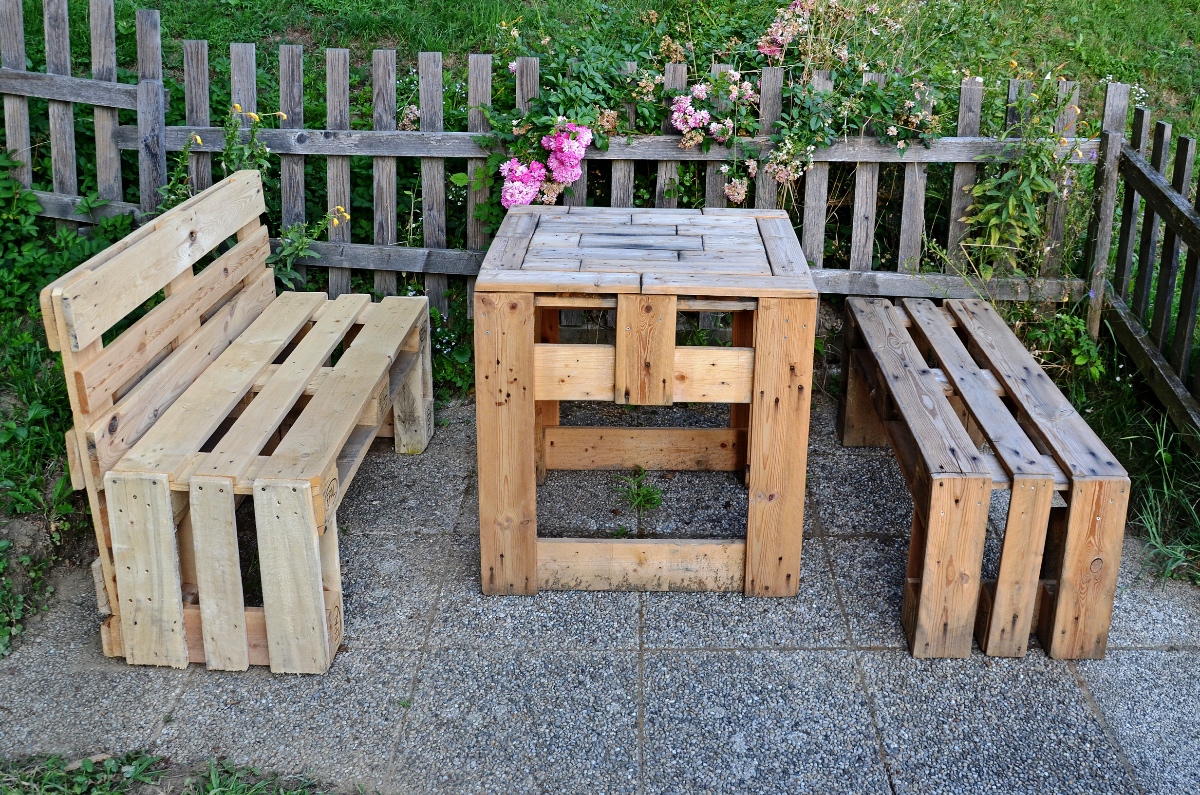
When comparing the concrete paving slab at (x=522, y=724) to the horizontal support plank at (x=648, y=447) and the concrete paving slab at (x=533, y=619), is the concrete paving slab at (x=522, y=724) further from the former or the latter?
the horizontal support plank at (x=648, y=447)

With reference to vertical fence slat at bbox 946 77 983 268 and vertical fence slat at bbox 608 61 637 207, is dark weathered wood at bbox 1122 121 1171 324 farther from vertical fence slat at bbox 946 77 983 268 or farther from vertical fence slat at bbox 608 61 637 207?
vertical fence slat at bbox 608 61 637 207

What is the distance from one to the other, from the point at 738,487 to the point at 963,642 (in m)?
1.19

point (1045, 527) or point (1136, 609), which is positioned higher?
point (1045, 527)

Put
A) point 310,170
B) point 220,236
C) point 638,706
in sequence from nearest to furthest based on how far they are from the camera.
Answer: point 638,706 → point 220,236 → point 310,170

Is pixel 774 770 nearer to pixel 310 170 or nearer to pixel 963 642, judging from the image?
pixel 963 642

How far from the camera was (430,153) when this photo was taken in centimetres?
480

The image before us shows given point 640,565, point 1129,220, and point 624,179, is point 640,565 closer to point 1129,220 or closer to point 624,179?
point 624,179

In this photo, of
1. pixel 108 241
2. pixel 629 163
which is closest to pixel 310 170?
pixel 108 241

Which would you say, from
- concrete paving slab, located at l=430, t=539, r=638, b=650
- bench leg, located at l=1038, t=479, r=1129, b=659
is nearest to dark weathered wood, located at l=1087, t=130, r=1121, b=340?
bench leg, located at l=1038, t=479, r=1129, b=659

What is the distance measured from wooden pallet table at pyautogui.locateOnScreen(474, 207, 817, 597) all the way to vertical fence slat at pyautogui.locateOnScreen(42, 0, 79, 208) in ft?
9.00

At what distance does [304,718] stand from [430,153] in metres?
2.71

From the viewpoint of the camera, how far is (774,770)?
8.98 feet

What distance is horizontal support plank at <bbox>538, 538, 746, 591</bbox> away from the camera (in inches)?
136

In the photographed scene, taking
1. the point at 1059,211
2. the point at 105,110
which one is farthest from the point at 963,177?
the point at 105,110
